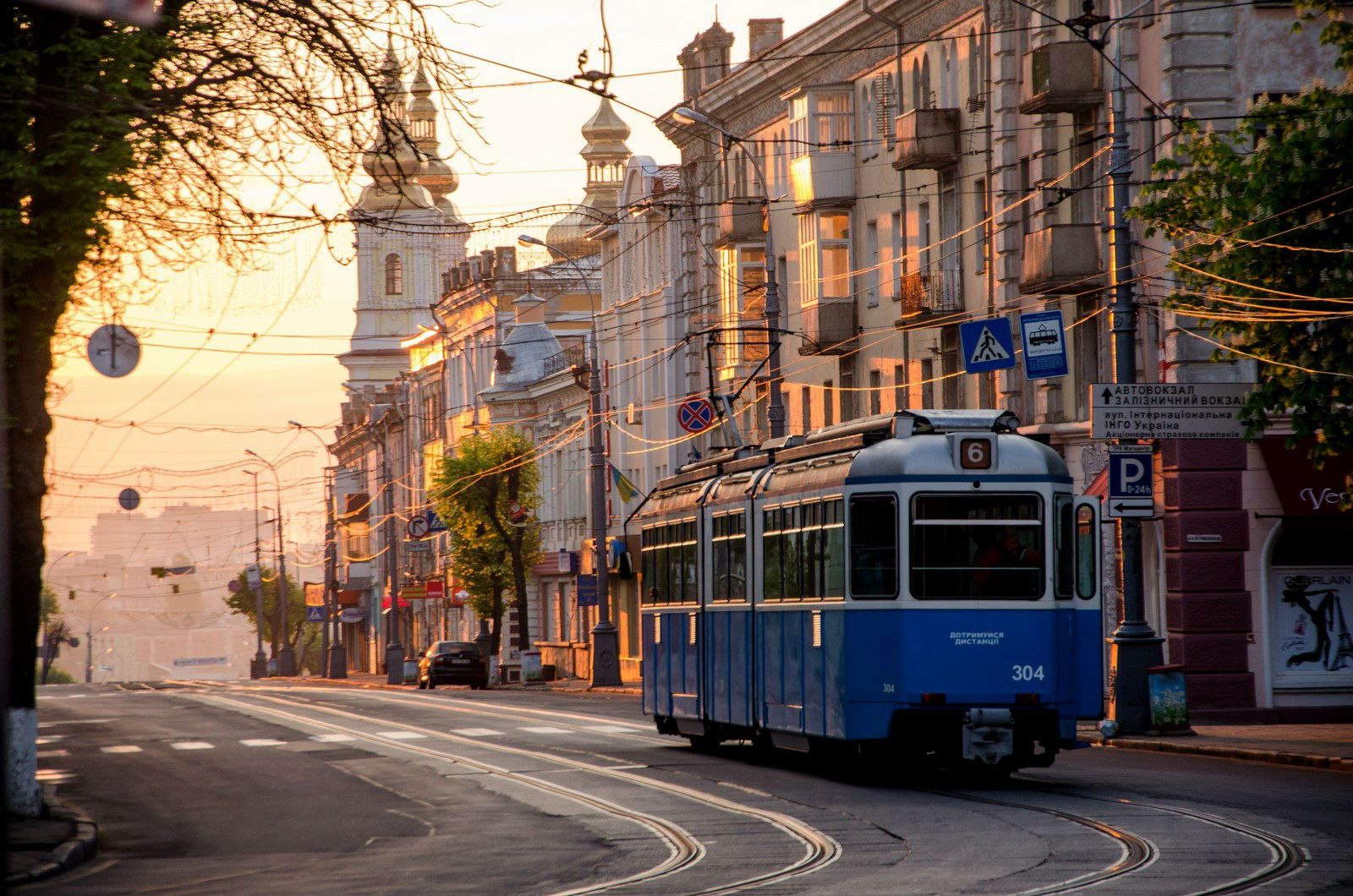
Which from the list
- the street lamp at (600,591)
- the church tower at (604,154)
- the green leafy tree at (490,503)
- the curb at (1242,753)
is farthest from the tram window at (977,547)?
the church tower at (604,154)

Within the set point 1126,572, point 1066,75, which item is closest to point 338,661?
point 1066,75

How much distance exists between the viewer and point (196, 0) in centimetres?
1827

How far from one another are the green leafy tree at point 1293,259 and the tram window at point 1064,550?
504 centimetres

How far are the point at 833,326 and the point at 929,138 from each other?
7.22 meters

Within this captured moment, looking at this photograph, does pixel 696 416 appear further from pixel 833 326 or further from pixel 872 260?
pixel 872 260

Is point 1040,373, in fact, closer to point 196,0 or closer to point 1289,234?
point 1289,234

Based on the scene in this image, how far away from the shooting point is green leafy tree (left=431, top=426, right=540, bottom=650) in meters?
72.6

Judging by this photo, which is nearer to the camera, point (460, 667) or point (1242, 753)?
point (1242, 753)

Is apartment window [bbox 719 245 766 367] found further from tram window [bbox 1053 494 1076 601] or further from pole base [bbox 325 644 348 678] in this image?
pole base [bbox 325 644 348 678]

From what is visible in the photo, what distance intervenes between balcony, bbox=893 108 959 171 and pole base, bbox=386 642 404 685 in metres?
44.5

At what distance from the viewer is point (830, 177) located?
160 ft

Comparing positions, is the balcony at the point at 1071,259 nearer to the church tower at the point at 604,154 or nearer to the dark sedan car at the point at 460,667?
the dark sedan car at the point at 460,667

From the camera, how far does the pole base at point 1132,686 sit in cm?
2830

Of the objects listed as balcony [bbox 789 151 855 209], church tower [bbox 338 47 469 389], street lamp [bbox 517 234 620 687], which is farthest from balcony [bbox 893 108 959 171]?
church tower [bbox 338 47 469 389]
